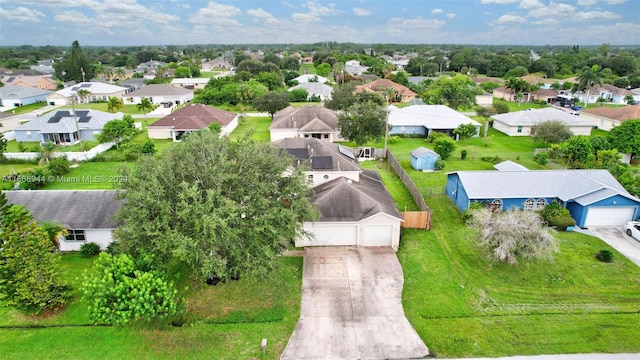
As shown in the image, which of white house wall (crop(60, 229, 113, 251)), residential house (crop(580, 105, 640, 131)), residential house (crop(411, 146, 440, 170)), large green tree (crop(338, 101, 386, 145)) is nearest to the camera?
white house wall (crop(60, 229, 113, 251))

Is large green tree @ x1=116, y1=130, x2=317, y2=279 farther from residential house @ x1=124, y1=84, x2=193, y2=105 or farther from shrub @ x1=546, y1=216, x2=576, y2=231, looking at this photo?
residential house @ x1=124, y1=84, x2=193, y2=105

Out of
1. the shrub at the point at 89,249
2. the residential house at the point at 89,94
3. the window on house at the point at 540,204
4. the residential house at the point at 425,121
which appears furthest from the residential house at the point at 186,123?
the window on house at the point at 540,204

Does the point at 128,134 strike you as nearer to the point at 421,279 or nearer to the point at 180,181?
the point at 180,181

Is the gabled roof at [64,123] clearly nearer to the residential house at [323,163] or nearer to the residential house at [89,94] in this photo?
the residential house at [89,94]

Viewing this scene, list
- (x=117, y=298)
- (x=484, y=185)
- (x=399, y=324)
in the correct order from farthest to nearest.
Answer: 1. (x=484, y=185)
2. (x=399, y=324)
3. (x=117, y=298)

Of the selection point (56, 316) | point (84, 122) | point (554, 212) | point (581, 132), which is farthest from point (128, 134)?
point (581, 132)

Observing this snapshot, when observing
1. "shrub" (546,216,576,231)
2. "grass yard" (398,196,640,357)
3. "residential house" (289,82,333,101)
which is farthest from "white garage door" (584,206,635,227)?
"residential house" (289,82,333,101)
